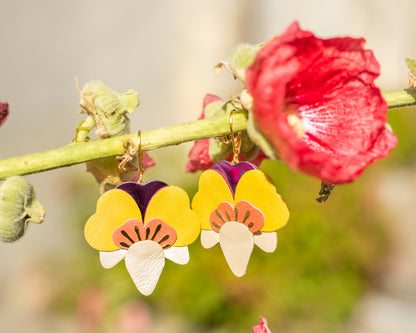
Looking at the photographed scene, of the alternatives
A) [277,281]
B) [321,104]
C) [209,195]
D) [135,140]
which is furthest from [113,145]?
[277,281]

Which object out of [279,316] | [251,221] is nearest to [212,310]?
[279,316]

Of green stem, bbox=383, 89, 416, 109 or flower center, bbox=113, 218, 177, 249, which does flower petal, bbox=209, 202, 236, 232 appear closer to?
flower center, bbox=113, 218, 177, 249

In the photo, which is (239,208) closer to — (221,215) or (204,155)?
(221,215)

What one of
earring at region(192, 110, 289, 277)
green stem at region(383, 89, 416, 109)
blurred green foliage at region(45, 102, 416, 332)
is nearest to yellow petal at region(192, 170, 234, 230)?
earring at region(192, 110, 289, 277)

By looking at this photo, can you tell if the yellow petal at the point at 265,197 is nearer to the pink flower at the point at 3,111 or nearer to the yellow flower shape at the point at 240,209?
the yellow flower shape at the point at 240,209

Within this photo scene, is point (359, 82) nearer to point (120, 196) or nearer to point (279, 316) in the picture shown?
point (120, 196)

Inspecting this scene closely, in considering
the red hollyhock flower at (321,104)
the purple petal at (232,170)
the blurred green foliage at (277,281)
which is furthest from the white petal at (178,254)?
the blurred green foliage at (277,281)

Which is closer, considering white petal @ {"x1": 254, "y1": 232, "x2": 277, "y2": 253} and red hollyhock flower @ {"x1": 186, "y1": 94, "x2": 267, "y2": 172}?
white petal @ {"x1": 254, "y1": 232, "x2": 277, "y2": 253}
